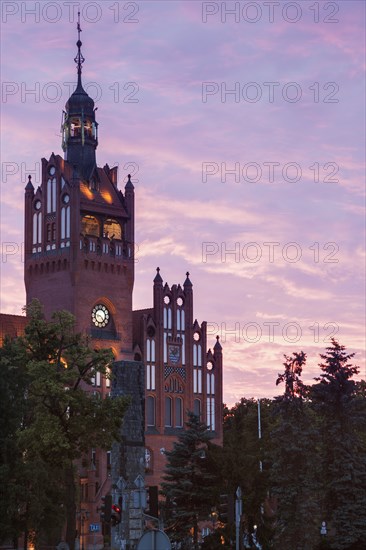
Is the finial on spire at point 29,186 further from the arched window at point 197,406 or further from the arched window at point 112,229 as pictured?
the arched window at point 197,406

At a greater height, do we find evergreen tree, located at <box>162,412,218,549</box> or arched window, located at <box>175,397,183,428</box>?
arched window, located at <box>175,397,183,428</box>

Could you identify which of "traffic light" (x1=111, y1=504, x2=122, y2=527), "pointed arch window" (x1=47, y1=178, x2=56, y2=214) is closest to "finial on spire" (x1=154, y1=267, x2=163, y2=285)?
"pointed arch window" (x1=47, y1=178, x2=56, y2=214)

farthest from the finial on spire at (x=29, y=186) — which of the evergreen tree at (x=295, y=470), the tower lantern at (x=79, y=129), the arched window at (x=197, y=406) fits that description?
the evergreen tree at (x=295, y=470)

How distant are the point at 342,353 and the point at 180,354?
4300 centimetres

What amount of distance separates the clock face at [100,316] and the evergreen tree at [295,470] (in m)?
41.5

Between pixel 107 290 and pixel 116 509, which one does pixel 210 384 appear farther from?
pixel 116 509

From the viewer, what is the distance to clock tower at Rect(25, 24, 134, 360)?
114875 mm

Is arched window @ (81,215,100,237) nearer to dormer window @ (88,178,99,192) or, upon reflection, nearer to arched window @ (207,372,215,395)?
dormer window @ (88,178,99,192)

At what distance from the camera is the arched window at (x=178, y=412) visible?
388 feet

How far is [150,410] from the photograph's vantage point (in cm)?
11650

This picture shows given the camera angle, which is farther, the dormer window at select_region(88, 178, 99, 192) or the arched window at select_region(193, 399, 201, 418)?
the arched window at select_region(193, 399, 201, 418)

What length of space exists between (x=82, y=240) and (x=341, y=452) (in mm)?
47544

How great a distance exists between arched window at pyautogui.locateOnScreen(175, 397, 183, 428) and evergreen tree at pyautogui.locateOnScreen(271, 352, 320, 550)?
41656 millimetres

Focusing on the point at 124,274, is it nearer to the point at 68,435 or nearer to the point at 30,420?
the point at 30,420
